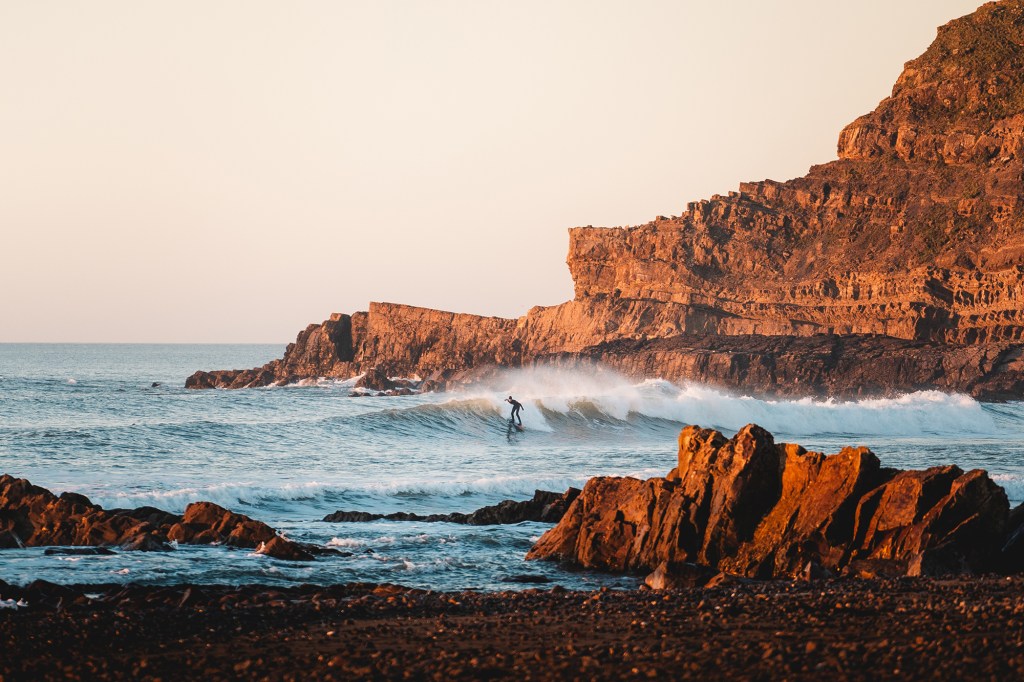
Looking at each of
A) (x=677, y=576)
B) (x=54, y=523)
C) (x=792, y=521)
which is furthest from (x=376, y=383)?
(x=677, y=576)

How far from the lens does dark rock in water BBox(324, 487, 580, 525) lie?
22573mm

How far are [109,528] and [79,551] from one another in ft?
3.49

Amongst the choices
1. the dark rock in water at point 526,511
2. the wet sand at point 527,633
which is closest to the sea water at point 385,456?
the dark rock in water at point 526,511

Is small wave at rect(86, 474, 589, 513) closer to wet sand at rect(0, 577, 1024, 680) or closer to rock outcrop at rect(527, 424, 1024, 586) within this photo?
rock outcrop at rect(527, 424, 1024, 586)

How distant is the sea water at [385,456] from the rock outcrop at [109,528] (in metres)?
0.46

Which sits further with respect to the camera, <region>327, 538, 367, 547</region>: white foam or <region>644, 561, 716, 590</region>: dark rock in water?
<region>327, 538, 367, 547</region>: white foam

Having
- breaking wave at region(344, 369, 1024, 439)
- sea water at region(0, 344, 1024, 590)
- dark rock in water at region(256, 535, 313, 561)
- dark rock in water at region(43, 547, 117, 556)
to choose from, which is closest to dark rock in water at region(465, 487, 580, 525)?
sea water at region(0, 344, 1024, 590)

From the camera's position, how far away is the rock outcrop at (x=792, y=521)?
1584 cm

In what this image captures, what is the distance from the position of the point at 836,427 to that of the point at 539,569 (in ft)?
150

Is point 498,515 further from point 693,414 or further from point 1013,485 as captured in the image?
point 693,414

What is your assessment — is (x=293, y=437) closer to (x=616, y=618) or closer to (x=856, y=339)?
(x=616, y=618)

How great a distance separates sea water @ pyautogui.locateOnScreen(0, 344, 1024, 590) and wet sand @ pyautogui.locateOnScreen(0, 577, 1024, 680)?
2507 millimetres

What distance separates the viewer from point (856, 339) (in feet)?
265

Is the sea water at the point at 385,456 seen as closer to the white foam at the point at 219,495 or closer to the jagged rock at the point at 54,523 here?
the white foam at the point at 219,495
